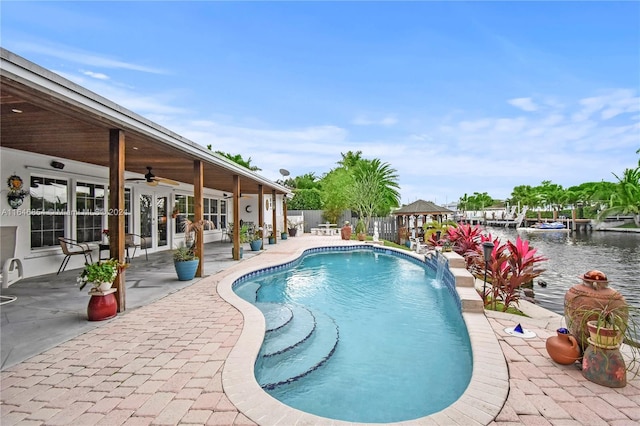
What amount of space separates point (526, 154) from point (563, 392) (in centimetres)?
3273

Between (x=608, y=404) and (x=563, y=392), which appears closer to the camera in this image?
→ (x=608, y=404)

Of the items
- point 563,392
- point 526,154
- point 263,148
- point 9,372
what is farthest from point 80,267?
point 526,154

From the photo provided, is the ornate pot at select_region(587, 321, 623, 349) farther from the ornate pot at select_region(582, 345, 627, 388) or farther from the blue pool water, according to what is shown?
the blue pool water

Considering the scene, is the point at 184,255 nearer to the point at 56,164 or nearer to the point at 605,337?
the point at 56,164

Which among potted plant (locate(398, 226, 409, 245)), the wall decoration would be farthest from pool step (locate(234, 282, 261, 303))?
potted plant (locate(398, 226, 409, 245))

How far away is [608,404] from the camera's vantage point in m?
2.38

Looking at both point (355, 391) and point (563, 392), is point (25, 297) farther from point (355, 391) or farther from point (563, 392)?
point (563, 392)

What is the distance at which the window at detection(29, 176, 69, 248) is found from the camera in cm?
700

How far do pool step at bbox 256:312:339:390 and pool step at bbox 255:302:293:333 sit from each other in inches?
17.9

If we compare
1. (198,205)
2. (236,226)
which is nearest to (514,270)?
(198,205)

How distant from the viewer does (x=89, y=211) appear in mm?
8461

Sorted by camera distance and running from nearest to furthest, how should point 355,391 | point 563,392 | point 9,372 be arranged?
1. point 563,392
2. point 9,372
3. point 355,391

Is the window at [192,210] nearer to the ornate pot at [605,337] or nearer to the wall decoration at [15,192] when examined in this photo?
the wall decoration at [15,192]

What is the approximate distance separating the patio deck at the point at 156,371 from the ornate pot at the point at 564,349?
92mm
